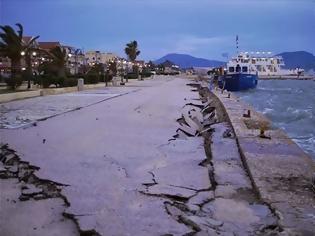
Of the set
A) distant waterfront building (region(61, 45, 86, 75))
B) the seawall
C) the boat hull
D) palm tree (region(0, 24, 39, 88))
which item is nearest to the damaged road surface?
the seawall

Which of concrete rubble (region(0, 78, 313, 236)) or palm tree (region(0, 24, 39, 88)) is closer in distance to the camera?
concrete rubble (region(0, 78, 313, 236))

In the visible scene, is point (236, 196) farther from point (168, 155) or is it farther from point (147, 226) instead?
point (168, 155)

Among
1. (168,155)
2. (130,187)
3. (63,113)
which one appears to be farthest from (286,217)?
(63,113)

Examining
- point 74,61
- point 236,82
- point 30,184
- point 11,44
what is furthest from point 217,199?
point 74,61

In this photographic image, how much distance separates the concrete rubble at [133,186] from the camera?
5.19 meters

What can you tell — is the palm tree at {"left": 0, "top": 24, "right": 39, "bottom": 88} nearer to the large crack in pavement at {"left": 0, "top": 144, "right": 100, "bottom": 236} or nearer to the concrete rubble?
the concrete rubble

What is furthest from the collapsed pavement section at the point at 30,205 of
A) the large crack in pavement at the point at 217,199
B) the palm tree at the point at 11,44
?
the palm tree at the point at 11,44

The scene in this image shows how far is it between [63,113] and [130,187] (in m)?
12.5

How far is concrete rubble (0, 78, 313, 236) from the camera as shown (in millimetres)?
5191

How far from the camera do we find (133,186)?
690 centimetres

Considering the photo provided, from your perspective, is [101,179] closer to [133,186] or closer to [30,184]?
[133,186]

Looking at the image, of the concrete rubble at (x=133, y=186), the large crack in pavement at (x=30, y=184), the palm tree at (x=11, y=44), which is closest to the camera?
the concrete rubble at (x=133, y=186)

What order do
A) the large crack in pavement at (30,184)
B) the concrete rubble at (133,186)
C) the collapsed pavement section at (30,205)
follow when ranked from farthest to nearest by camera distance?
the large crack in pavement at (30,184), the concrete rubble at (133,186), the collapsed pavement section at (30,205)

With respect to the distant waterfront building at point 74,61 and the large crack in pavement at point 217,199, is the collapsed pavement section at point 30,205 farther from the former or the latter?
the distant waterfront building at point 74,61
